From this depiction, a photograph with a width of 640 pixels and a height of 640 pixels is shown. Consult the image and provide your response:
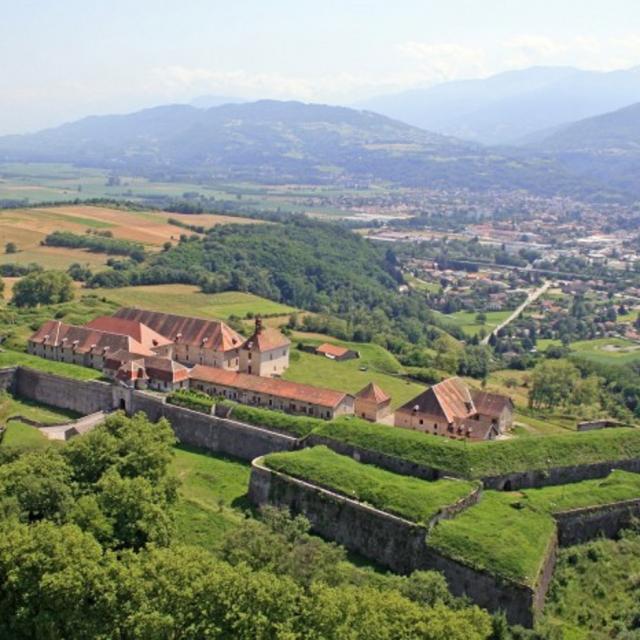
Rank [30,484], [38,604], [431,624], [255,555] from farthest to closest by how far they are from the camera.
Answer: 1. [30,484]
2. [255,555]
3. [38,604]
4. [431,624]

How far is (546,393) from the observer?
73875 mm

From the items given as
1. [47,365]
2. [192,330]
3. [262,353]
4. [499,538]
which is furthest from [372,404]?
[47,365]

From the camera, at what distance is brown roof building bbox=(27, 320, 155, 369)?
69.4m

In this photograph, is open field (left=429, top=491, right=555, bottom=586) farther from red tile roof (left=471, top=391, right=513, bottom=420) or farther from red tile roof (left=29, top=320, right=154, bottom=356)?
red tile roof (left=29, top=320, right=154, bottom=356)

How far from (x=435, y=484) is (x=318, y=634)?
661 inches

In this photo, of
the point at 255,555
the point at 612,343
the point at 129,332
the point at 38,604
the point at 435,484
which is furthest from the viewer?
the point at 612,343

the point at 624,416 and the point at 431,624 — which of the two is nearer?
the point at 431,624

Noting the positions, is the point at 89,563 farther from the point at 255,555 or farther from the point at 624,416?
the point at 624,416

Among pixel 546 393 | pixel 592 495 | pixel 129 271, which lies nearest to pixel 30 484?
pixel 592 495

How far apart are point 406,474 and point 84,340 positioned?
35444 millimetres

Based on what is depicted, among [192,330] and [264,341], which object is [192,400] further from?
[192,330]

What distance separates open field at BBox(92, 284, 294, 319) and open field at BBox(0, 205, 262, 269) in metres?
20.6

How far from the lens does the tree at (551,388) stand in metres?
73.8

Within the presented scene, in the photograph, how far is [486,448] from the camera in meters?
50.3
